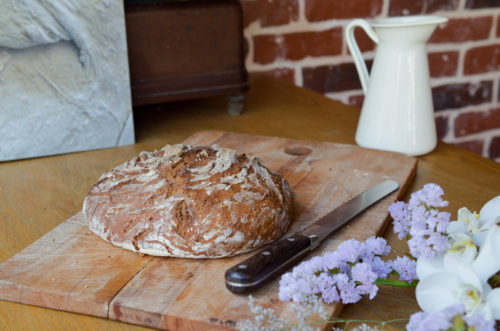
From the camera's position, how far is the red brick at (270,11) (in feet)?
5.05

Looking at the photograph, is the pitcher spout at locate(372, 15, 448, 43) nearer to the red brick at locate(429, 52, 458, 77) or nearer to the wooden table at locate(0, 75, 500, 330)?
the wooden table at locate(0, 75, 500, 330)

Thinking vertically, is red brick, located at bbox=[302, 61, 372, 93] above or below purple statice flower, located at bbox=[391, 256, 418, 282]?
below

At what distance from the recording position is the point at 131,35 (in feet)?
3.61

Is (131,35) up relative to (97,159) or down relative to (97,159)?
up

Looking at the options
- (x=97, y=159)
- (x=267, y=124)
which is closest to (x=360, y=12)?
(x=267, y=124)

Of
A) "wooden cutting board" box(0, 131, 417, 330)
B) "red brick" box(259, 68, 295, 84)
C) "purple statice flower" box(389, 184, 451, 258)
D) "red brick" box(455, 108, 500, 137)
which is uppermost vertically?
"purple statice flower" box(389, 184, 451, 258)

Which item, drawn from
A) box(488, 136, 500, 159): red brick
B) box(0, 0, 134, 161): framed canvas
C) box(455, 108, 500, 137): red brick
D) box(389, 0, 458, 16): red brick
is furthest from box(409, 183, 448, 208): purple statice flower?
box(488, 136, 500, 159): red brick

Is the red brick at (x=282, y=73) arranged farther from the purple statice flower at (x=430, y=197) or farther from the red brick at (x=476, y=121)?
the purple statice flower at (x=430, y=197)

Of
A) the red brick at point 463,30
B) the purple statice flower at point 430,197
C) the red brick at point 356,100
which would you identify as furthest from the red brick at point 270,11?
the purple statice flower at point 430,197

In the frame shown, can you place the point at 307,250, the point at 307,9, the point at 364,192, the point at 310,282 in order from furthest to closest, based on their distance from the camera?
the point at 307,9
the point at 364,192
the point at 307,250
the point at 310,282

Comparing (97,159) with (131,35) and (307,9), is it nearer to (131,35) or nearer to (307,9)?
(131,35)

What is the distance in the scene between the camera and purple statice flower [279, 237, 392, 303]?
1.76 feet

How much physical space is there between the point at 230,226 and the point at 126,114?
1.68 feet

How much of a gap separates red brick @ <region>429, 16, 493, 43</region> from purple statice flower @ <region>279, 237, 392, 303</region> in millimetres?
1330
